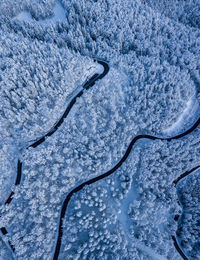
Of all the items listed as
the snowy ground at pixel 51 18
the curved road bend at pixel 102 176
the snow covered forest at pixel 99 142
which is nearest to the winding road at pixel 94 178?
the curved road bend at pixel 102 176

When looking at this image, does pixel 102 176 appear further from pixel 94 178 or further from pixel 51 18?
pixel 51 18

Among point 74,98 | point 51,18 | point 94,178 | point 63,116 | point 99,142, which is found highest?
point 51,18

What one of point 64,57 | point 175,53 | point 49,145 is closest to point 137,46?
point 175,53

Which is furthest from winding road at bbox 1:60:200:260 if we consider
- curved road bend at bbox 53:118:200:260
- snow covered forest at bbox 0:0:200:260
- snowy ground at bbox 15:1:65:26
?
snowy ground at bbox 15:1:65:26

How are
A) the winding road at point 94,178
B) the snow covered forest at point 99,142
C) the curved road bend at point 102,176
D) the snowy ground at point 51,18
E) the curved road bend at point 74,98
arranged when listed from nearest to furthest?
the snow covered forest at point 99,142 < the curved road bend at point 102,176 < the winding road at point 94,178 < the curved road bend at point 74,98 < the snowy ground at point 51,18

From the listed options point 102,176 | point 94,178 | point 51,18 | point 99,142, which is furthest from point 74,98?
point 51,18

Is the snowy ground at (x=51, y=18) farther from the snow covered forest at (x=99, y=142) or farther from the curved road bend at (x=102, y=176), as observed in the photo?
the curved road bend at (x=102, y=176)

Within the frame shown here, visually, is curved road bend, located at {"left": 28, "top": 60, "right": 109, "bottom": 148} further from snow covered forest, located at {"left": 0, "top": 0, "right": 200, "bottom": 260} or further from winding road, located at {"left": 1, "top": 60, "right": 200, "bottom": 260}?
snow covered forest, located at {"left": 0, "top": 0, "right": 200, "bottom": 260}

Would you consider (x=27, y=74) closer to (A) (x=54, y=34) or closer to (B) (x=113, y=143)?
(A) (x=54, y=34)

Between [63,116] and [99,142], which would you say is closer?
[99,142]
